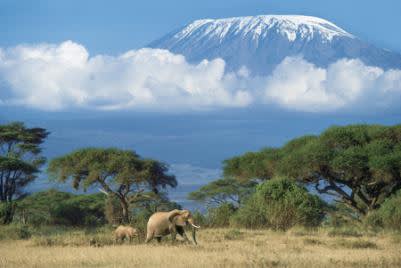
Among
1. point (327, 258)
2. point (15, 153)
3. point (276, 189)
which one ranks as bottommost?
point (327, 258)

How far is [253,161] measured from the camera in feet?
172

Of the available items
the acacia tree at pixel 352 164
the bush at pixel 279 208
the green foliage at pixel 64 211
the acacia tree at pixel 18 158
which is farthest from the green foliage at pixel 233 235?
the green foliage at pixel 64 211

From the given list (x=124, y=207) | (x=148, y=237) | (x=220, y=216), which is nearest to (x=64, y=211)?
(x=124, y=207)

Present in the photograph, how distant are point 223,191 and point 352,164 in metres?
18.3

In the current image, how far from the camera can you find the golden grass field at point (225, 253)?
61.0ft

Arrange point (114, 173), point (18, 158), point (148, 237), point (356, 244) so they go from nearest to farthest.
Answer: point (356, 244)
point (148, 237)
point (114, 173)
point (18, 158)

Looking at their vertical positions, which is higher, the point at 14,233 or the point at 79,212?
the point at 79,212

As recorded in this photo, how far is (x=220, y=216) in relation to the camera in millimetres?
42188

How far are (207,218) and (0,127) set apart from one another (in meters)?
21.5

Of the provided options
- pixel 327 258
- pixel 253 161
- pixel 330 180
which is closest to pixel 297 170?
pixel 330 180

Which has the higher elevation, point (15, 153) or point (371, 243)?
point (15, 153)

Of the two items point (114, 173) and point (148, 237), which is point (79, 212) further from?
point (148, 237)

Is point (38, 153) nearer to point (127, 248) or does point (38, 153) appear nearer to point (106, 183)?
point (106, 183)

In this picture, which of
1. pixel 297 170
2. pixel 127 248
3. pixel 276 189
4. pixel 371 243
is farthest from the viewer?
pixel 297 170
